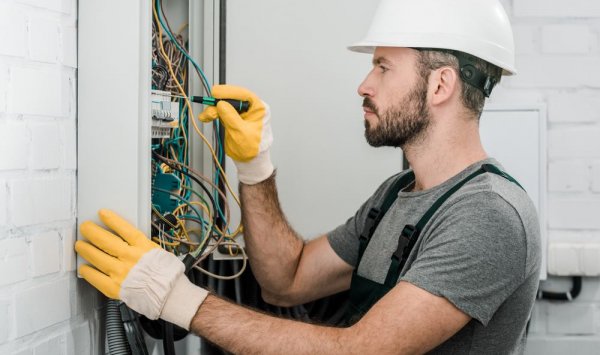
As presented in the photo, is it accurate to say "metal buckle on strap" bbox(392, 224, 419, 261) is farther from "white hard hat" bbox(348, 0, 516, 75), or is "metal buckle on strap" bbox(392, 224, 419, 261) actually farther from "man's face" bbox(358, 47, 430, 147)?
"white hard hat" bbox(348, 0, 516, 75)

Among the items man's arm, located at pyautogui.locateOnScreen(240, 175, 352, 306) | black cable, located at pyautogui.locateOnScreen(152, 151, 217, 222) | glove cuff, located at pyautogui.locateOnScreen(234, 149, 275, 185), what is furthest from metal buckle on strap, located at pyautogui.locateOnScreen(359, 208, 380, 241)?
black cable, located at pyautogui.locateOnScreen(152, 151, 217, 222)

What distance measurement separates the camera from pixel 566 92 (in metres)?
1.93

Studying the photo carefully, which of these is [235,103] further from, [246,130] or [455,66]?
[455,66]

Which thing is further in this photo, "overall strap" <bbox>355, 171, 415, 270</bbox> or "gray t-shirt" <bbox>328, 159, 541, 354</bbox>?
"overall strap" <bbox>355, 171, 415, 270</bbox>

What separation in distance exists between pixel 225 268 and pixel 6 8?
3.12 ft

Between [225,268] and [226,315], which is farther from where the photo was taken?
[225,268]

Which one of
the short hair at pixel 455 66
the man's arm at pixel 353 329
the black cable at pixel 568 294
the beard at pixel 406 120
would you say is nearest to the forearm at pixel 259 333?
the man's arm at pixel 353 329

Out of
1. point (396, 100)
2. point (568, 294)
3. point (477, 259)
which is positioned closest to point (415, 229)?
point (477, 259)

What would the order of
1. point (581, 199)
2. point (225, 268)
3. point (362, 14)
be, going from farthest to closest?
point (581, 199), point (225, 268), point (362, 14)

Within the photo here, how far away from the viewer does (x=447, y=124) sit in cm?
134

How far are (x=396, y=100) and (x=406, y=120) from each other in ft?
0.15

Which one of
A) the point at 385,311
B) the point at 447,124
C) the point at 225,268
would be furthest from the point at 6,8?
the point at 225,268

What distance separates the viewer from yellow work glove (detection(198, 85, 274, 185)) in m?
1.29

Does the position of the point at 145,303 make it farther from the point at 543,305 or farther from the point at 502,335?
the point at 543,305
